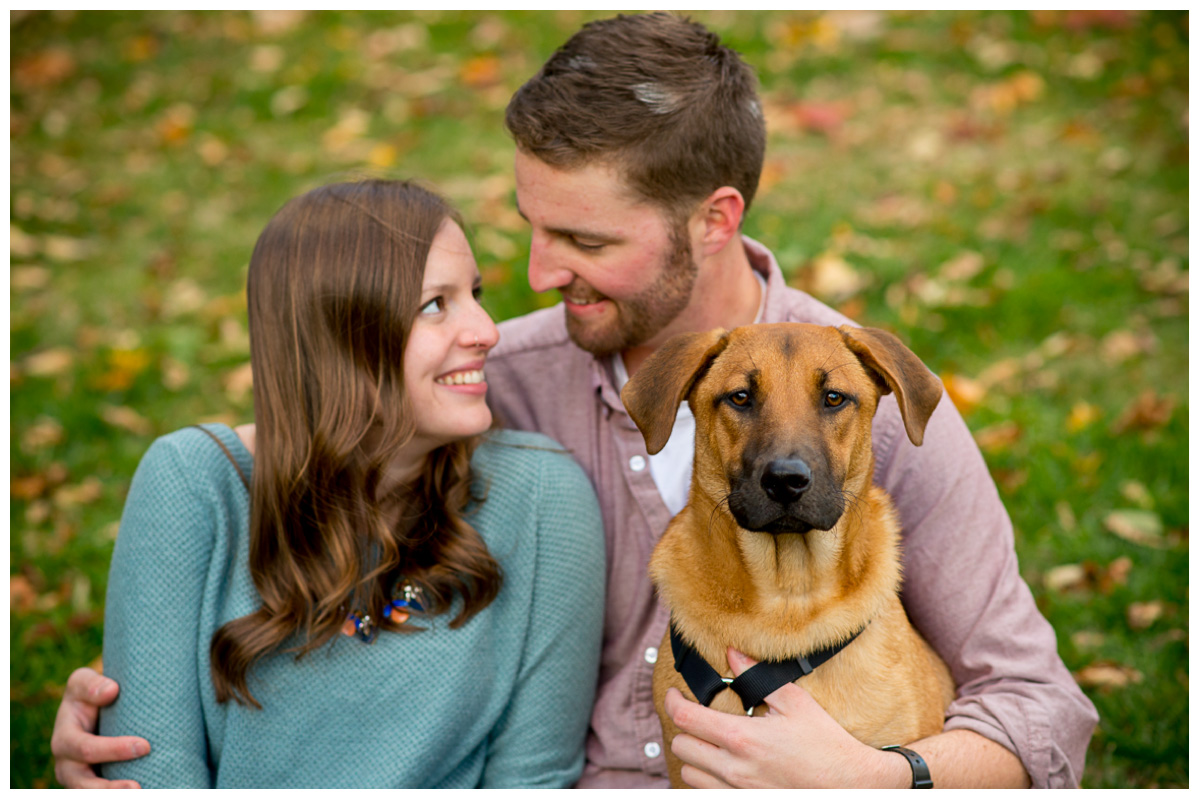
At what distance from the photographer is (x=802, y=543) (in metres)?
2.95

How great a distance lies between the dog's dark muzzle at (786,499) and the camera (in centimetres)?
269

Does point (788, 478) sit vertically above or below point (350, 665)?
above

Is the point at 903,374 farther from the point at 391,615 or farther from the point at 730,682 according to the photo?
the point at 391,615

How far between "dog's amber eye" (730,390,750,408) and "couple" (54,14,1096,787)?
598 mm

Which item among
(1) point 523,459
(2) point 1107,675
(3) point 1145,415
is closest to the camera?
(1) point 523,459

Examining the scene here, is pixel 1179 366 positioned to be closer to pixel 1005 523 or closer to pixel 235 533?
pixel 1005 523

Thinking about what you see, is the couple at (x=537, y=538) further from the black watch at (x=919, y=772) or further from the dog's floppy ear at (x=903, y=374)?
the dog's floppy ear at (x=903, y=374)

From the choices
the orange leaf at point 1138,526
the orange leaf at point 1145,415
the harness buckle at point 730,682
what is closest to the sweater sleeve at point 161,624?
the harness buckle at point 730,682

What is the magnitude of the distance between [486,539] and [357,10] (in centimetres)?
802

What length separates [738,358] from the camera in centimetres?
301

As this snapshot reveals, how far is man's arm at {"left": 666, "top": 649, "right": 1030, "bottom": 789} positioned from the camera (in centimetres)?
282

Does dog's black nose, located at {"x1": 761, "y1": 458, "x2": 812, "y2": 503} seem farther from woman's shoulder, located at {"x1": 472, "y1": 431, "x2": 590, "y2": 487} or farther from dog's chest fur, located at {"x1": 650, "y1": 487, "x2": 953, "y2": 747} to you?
woman's shoulder, located at {"x1": 472, "y1": 431, "x2": 590, "y2": 487}

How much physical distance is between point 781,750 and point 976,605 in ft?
2.83

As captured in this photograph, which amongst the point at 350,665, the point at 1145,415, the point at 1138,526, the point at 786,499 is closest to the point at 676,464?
the point at 786,499
